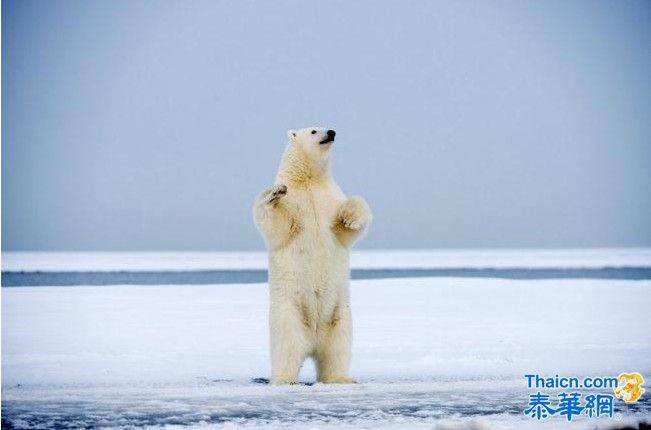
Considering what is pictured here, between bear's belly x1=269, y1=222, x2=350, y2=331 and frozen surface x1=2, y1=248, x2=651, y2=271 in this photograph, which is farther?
frozen surface x1=2, y1=248, x2=651, y2=271

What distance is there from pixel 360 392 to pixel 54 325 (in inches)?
246

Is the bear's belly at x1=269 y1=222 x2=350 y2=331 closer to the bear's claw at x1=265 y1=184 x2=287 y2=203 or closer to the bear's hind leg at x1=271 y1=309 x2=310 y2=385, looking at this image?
the bear's hind leg at x1=271 y1=309 x2=310 y2=385

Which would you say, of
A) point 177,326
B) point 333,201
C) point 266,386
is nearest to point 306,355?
point 266,386

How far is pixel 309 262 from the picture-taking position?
6.38m

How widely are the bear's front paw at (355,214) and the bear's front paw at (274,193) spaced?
493 mm

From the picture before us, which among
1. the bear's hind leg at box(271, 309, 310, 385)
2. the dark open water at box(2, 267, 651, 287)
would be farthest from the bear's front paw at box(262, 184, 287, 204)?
the dark open water at box(2, 267, 651, 287)

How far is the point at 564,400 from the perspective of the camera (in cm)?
558

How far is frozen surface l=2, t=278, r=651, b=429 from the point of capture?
5203 mm

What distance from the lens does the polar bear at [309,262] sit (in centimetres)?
625
